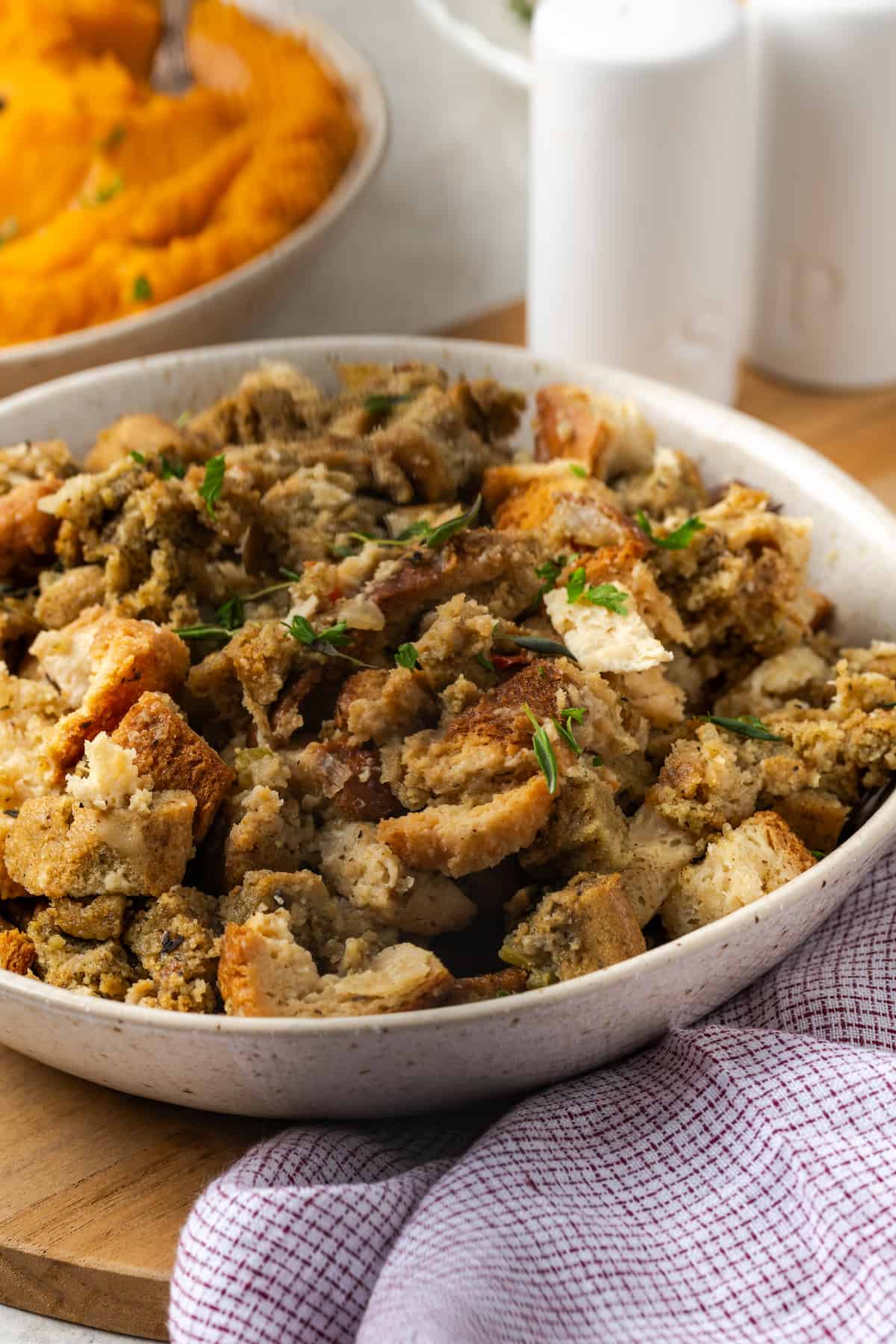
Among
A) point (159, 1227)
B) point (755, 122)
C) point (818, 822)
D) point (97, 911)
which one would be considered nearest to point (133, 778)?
point (97, 911)

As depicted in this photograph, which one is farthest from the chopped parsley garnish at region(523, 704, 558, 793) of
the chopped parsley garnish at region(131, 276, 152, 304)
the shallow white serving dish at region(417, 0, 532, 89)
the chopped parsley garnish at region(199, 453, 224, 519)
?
the shallow white serving dish at region(417, 0, 532, 89)

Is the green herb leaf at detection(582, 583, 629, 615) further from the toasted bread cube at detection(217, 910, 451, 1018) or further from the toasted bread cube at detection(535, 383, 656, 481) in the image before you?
the toasted bread cube at detection(217, 910, 451, 1018)

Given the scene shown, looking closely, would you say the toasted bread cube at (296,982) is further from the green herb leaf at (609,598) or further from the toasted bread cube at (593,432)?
the toasted bread cube at (593,432)

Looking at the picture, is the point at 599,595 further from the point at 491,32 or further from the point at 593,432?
the point at 491,32

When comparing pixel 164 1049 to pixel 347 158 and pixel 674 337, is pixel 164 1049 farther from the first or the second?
pixel 347 158

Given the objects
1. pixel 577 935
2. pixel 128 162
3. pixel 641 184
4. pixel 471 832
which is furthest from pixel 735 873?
pixel 128 162

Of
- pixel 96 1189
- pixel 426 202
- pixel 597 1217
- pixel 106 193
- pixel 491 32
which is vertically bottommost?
pixel 96 1189

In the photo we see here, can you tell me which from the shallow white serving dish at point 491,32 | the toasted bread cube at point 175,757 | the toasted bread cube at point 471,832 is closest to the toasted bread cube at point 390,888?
the toasted bread cube at point 471,832
